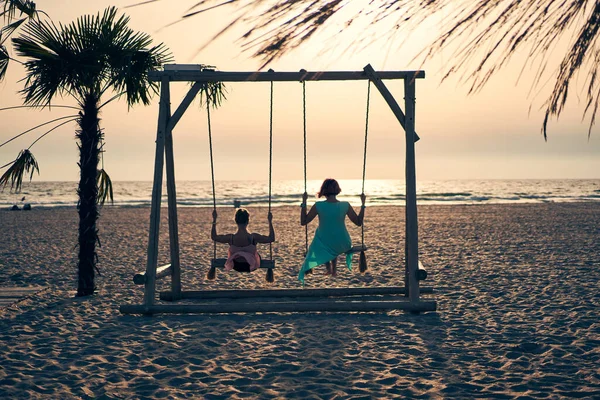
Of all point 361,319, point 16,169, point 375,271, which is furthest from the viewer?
point 375,271

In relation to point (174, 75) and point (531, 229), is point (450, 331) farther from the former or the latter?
point (531, 229)

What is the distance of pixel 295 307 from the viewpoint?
21.4 feet

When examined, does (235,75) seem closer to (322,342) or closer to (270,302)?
(270,302)

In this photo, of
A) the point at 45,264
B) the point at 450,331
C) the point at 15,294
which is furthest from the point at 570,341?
the point at 45,264

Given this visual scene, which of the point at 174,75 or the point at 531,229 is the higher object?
the point at 174,75

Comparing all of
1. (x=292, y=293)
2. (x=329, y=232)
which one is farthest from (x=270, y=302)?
(x=329, y=232)

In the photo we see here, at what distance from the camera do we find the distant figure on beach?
7.00 metres

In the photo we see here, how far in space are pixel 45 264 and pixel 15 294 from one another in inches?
132

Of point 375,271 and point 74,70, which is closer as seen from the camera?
point 74,70

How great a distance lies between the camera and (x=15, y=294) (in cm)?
809

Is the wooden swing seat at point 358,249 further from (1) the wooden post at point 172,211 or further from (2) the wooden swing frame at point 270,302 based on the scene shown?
(1) the wooden post at point 172,211

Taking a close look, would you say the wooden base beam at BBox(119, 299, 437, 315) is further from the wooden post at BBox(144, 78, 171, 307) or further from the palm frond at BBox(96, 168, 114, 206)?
the palm frond at BBox(96, 168, 114, 206)

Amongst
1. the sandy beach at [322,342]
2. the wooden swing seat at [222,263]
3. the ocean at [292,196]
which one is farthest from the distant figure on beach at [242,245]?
the ocean at [292,196]

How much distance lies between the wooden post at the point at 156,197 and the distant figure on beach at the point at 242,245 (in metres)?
0.68
